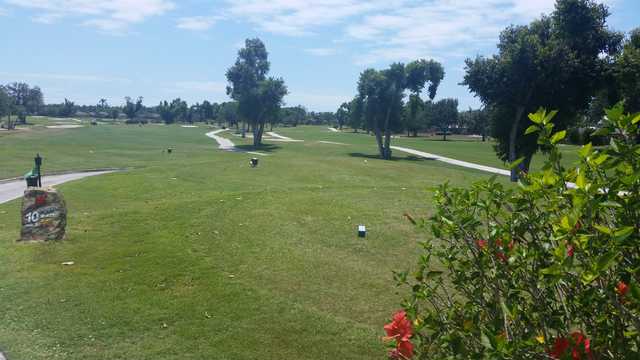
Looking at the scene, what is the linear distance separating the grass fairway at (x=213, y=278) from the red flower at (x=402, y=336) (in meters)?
3.45

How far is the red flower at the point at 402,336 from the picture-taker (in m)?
3.16

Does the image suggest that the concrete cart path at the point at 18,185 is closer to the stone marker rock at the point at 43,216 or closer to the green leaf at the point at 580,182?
the stone marker rock at the point at 43,216

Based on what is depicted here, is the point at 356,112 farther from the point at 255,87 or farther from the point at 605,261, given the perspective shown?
the point at 605,261

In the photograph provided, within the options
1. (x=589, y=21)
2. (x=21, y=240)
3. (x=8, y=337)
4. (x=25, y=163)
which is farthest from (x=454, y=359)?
(x=25, y=163)

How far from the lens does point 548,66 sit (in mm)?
24359

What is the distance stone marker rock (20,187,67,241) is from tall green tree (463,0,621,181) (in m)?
19.5

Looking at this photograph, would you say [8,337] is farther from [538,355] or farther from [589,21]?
[589,21]

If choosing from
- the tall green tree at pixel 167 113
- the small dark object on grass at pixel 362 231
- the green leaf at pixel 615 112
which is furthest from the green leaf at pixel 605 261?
the tall green tree at pixel 167 113

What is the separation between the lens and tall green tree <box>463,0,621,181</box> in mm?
24500

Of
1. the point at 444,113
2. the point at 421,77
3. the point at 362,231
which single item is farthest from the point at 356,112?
the point at 444,113

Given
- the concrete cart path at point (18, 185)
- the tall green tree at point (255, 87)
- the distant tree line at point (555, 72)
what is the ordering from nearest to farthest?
the concrete cart path at point (18, 185) < the distant tree line at point (555, 72) < the tall green tree at point (255, 87)

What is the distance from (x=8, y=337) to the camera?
680 centimetres

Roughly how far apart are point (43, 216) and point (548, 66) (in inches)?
857

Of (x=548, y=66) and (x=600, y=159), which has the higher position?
(x=548, y=66)
